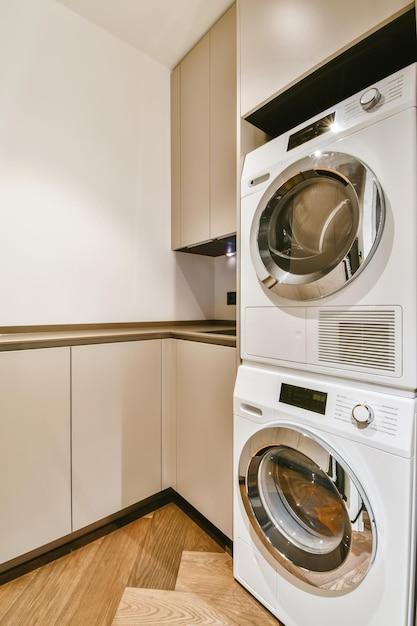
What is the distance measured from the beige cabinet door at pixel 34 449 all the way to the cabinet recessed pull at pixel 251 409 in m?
0.77

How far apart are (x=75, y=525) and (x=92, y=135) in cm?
198

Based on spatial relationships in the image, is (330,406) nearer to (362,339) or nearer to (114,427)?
(362,339)

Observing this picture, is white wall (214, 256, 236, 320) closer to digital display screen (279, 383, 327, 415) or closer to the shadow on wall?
the shadow on wall

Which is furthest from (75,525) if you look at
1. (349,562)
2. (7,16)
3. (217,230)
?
(7,16)

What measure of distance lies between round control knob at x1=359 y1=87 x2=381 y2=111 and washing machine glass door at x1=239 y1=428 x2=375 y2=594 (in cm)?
90

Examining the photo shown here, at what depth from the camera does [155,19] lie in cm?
167

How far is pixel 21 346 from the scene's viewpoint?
4.00 feet

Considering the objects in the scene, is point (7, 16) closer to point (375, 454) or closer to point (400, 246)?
point (400, 246)

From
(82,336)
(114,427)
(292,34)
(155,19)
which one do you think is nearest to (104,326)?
(82,336)

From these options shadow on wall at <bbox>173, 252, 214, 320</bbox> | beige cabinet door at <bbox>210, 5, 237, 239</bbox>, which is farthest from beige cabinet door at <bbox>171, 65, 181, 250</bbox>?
beige cabinet door at <bbox>210, 5, 237, 239</bbox>

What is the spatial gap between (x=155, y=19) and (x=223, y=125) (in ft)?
2.33

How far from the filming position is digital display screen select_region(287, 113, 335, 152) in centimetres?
89

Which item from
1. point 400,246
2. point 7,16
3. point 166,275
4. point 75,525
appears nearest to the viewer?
point 400,246

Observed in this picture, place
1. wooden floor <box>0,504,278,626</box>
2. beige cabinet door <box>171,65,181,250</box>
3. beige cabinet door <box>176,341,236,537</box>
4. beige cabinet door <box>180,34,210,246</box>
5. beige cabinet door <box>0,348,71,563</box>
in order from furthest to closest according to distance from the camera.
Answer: beige cabinet door <box>171,65,181,250</box>
beige cabinet door <box>180,34,210,246</box>
beige cabinet door <box>176,341,236,537</box>
beige cabinet door <box>0,348,71,563</box>
wooden floor <box>0,504,278,626</box>
